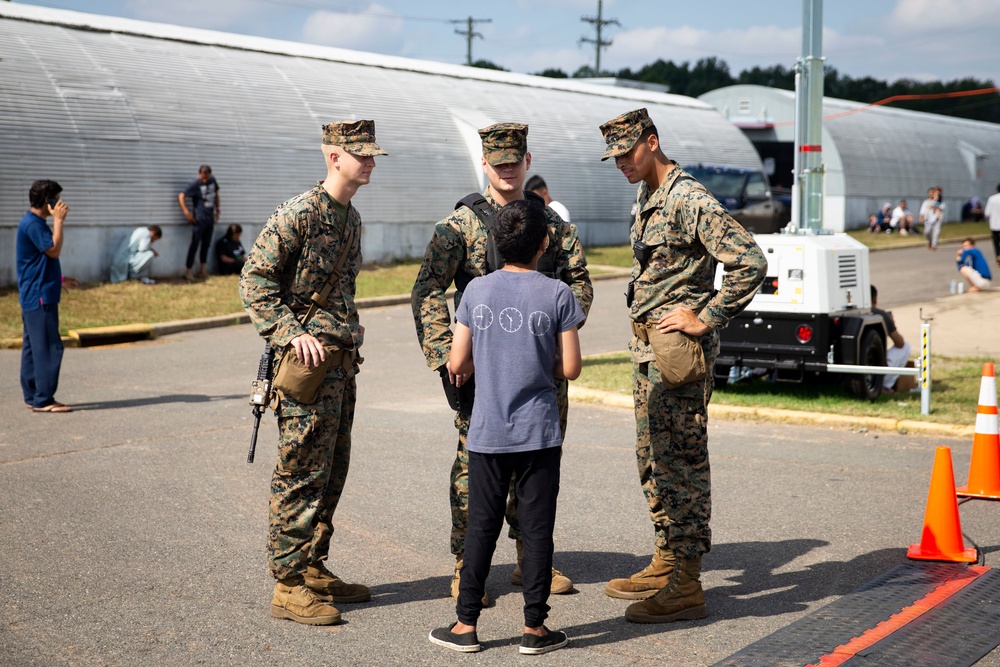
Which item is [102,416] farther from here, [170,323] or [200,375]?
[170,323]

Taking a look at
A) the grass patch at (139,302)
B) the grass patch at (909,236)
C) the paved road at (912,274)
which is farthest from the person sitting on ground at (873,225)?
the grass patch at (139,302)

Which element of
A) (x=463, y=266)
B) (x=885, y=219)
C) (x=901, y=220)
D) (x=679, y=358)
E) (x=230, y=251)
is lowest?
(x=679, y=358)

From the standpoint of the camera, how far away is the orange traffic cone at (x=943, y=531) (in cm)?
550

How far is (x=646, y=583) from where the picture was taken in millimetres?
5016

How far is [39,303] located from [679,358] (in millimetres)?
6863

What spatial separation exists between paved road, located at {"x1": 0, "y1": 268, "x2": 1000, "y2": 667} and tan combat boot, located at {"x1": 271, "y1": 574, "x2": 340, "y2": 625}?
49 mm

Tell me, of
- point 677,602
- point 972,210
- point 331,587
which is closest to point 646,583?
point 677,602

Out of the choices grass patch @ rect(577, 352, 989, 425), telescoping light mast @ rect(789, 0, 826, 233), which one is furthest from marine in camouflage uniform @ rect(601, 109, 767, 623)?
telescoping light mast @ rect(789, 0, 826, 233)

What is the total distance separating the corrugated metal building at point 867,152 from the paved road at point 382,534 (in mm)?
35044

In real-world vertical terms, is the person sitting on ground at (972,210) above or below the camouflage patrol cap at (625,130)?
above

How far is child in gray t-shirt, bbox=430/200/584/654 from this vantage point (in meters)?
4.25

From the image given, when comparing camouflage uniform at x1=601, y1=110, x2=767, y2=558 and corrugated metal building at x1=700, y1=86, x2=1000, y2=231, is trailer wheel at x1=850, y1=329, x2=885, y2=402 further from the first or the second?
corrugated metal building at x1=700, y1=86, x2=1000, y2=231

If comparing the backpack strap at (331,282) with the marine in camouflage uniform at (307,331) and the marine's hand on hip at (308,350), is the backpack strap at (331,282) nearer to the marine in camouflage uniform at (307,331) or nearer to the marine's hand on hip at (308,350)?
the marine in camouflage uniform at (307,331)

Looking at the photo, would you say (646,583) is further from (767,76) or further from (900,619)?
(767,76)
